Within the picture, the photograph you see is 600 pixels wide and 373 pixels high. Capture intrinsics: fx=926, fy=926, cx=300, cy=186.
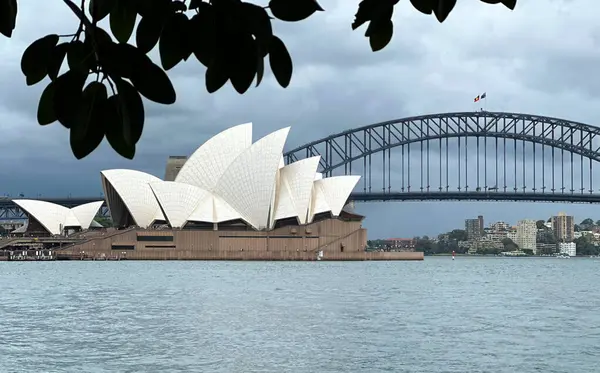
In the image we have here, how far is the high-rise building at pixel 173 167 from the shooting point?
9862 centimetres

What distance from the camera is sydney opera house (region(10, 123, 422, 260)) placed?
8288cm

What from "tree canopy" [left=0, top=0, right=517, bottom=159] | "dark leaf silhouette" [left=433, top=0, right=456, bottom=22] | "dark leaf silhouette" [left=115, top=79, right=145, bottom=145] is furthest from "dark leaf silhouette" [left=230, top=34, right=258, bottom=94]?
"dark leaf silhouette" [left=433, top=0, right=456, bottom=22]

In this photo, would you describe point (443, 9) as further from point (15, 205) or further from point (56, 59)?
point (15, 205)

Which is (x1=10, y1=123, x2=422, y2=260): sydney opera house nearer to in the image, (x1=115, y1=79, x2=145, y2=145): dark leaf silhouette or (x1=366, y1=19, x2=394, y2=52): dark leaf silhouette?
(x1=366, y1=19, x2=394, y2=52): dark leaf silhouette

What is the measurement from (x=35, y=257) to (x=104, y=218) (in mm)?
51758

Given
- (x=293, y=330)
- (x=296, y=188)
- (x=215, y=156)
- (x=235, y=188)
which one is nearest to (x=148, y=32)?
(x=293, y=330)

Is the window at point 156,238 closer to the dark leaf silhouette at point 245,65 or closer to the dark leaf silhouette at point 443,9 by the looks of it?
the dark leaf silhouette at point 245,65

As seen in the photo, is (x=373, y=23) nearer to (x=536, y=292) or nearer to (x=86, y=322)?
(x=86, y=322)

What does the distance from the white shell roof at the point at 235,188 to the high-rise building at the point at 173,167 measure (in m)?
7.87

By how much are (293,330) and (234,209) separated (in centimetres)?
6267

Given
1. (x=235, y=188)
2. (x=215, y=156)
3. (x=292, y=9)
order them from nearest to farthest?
1. (x=292, y=9)
2. (x=235, y=188)
3. (x=215, y=156)

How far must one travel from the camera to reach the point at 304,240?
91.1 m

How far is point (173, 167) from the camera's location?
9912cm

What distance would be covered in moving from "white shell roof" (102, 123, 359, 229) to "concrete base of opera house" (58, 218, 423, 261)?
1.48 meters
